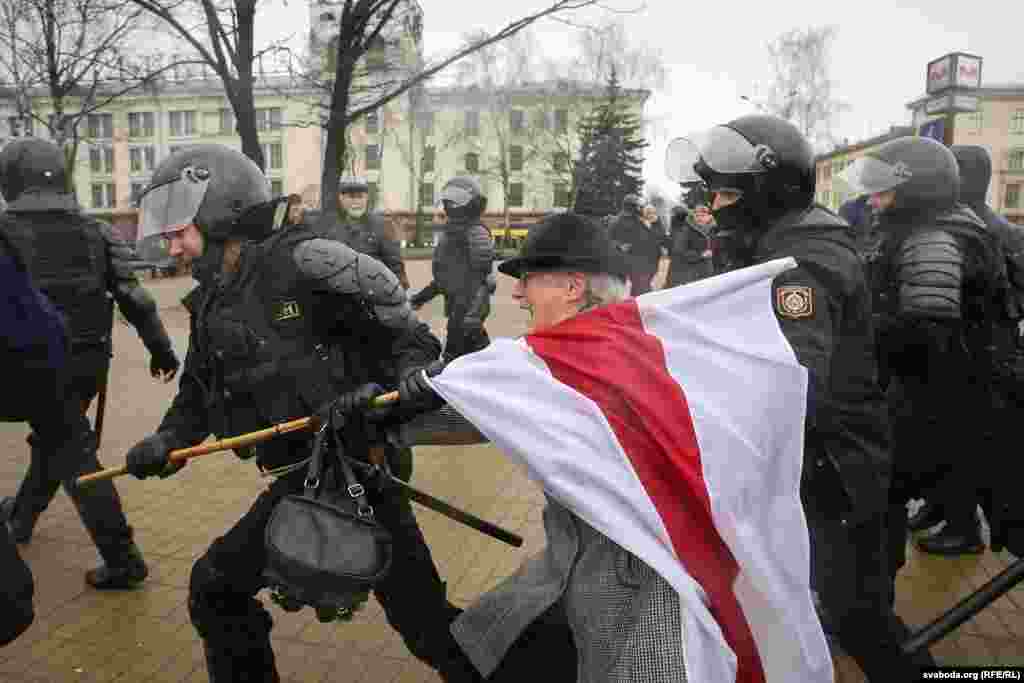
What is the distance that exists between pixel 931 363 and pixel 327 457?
2568 mm

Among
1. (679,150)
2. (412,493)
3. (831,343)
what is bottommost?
(412,493)

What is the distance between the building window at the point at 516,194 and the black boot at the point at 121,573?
60781 mm

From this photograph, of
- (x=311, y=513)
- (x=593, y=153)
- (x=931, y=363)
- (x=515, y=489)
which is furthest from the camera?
(x=593, y=153)

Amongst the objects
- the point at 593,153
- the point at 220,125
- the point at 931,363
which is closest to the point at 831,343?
the point at 931,363

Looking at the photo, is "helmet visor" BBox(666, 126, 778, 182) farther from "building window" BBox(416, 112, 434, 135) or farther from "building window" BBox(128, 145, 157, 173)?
"building window" BBox(128, 145, 157, 173)

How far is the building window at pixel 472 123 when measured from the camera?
57.9 metres

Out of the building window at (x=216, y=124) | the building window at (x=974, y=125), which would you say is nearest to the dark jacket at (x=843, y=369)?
the building window at (x=974, y=125)

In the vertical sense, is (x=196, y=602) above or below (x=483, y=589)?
above

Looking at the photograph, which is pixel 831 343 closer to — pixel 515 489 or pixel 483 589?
pixel 483 589

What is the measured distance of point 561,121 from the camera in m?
53.7

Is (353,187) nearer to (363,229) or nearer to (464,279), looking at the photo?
(363,229)

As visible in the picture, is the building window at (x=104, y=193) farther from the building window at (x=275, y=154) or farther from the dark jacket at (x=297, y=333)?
the dark jacket at (x=297, y=333)

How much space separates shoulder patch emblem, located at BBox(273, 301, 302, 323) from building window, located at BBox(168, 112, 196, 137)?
229ft

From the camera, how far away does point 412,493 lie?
2.46 metres
